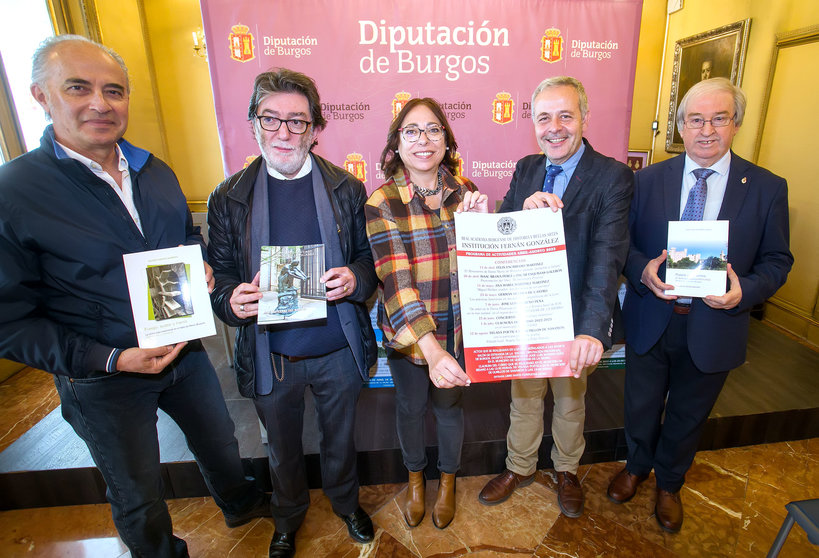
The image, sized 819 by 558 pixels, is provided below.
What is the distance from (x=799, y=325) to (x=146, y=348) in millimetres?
5153

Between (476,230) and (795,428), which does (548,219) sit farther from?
(795,428)

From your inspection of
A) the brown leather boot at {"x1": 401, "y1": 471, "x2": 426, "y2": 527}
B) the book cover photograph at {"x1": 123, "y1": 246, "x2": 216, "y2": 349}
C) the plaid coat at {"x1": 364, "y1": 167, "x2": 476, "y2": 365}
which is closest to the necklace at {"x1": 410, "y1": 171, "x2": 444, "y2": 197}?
the plaid coat at {"x1": 364, "y1": 167, "x2": 476, "y2": 365}

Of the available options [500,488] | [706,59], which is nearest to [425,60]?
[500,488]

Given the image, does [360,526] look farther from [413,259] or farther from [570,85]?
[570,85]

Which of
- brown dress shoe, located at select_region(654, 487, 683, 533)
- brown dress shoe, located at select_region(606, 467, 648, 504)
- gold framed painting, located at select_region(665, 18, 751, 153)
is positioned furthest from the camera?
gold framed painting, located at select_region(665, 18, 751, 153)

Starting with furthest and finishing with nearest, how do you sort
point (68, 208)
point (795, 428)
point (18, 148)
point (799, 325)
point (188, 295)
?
point (799, 325) < point (18, 148) < point (795, 428) < point (188, 295) < point (68, 208)

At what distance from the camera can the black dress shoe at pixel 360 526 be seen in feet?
6.25

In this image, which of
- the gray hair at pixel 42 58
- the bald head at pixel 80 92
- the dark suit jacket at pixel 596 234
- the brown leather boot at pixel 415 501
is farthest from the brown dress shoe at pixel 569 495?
the gray hair at pixel 42 58

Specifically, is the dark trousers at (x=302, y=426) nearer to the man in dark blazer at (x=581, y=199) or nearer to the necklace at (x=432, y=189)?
the necklace at (x=432, y=189)

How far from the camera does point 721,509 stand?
6.81ft

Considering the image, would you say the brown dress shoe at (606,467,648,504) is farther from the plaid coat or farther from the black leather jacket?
the black leather jacket

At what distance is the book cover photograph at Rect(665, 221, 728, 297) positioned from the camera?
1.52m

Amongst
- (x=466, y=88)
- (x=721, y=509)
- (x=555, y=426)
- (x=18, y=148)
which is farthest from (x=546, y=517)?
(x=18, y=148)

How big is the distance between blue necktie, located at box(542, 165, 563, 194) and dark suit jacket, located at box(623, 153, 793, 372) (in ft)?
1.43
